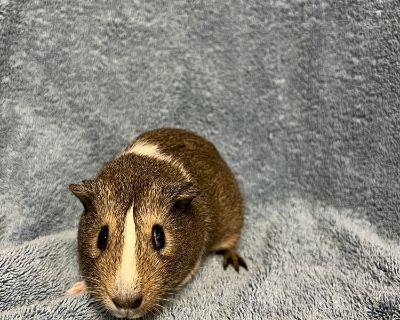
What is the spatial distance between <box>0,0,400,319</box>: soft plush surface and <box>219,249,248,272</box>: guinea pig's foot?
36 millimetres

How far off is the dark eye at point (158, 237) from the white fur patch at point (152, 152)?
0.31 metres

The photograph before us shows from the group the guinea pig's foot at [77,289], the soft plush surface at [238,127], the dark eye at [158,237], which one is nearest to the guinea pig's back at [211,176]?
the soft plush surface at [238,127]

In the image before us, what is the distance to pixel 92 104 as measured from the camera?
2072 millimetres

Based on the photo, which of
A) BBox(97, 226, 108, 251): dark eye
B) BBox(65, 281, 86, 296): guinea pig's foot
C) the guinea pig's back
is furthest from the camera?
the guinea pig's back

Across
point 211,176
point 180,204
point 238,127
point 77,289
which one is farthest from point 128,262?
point 238,127

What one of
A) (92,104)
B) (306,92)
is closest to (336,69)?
(306,92)

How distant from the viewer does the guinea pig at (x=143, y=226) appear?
1440 mm

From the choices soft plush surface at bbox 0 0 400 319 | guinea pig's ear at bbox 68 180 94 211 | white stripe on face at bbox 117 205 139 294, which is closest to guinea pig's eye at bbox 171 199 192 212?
white stripe on face at bbox 117 205 139 294

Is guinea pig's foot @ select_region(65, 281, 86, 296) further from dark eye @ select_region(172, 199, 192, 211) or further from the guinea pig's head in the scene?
dark eye @ select_region(172, 199, 192, 211)

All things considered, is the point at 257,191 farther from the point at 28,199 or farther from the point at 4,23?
the point at 4,23

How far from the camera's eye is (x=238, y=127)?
2328 millimetres

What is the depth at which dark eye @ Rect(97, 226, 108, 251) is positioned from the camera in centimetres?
151

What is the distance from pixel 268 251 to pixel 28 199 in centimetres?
92

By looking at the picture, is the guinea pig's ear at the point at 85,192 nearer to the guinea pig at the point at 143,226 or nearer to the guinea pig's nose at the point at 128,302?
the guinea pig at the point at 143,226
